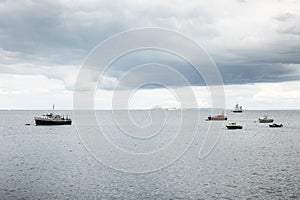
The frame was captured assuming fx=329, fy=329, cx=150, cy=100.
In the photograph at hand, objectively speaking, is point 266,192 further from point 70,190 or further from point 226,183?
point 70,190

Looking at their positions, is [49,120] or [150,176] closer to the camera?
[150,176]

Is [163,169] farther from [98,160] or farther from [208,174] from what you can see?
[98,160]

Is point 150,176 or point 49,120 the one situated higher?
point 49,120

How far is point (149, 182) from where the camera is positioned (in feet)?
187

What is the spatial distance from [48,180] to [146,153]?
4123 centimetres

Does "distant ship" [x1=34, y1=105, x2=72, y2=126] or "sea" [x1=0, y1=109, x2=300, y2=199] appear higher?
"distant ship" [x1=34, y1=105, x2=72, y2=126]

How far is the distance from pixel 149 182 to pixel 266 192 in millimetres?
19185

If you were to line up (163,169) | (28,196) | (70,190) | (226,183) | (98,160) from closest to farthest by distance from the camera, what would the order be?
(28,196), (70,190), (226,183), (163,169), (98,160)

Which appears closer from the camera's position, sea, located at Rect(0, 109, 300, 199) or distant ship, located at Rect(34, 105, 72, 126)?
sea, located at Rect(0, 109, 300, 199)

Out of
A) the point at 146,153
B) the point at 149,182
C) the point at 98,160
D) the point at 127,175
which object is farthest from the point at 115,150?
the point at 149,182

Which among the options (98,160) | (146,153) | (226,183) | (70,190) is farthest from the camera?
(146,153)

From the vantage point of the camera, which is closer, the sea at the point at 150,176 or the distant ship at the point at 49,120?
the sea at the point at 150,176

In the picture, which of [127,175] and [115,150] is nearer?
[127,175]

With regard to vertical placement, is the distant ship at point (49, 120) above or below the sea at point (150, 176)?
above
